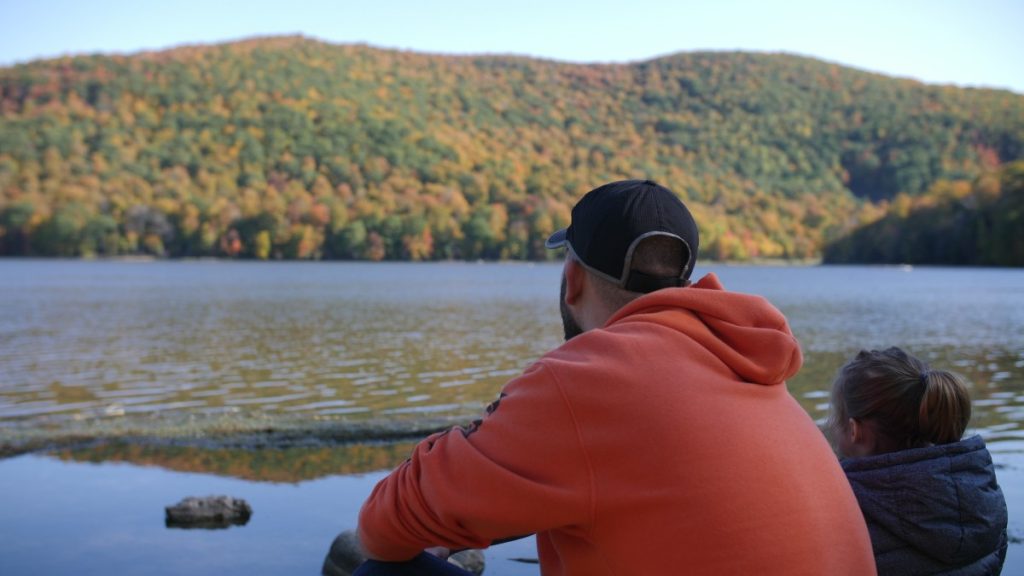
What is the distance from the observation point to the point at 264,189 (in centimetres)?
10375

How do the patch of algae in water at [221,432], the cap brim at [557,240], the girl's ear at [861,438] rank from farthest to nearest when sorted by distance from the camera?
the patch of algae in water at [221,432] < the girl's ear at [861,438] < the cap brim at [557,240]

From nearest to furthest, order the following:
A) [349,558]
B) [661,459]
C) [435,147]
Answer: [661,459], [349,558], [435,147]

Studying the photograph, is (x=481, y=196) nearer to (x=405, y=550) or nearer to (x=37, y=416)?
(x=37, y=416)

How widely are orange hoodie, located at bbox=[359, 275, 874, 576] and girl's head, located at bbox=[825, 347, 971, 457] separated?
3.06ft

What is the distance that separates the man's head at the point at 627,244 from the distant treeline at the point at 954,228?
83.1 m

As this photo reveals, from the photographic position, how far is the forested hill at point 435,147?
10094cm

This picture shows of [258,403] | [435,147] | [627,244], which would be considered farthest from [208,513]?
[435,147]

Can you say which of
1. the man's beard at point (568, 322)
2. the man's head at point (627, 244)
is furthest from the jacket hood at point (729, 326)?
the man's beard at point (568, 322)

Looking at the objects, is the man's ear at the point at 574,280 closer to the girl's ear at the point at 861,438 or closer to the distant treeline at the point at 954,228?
the girl's ear at the point at 861,438

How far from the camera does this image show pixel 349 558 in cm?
499

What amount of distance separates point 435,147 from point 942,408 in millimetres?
116663

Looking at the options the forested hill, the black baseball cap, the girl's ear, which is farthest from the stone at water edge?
the forested hill

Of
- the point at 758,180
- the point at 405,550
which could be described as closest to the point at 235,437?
the point at 405,550

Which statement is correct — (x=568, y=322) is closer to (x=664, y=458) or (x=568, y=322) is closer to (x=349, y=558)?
(x=664, y=458)
